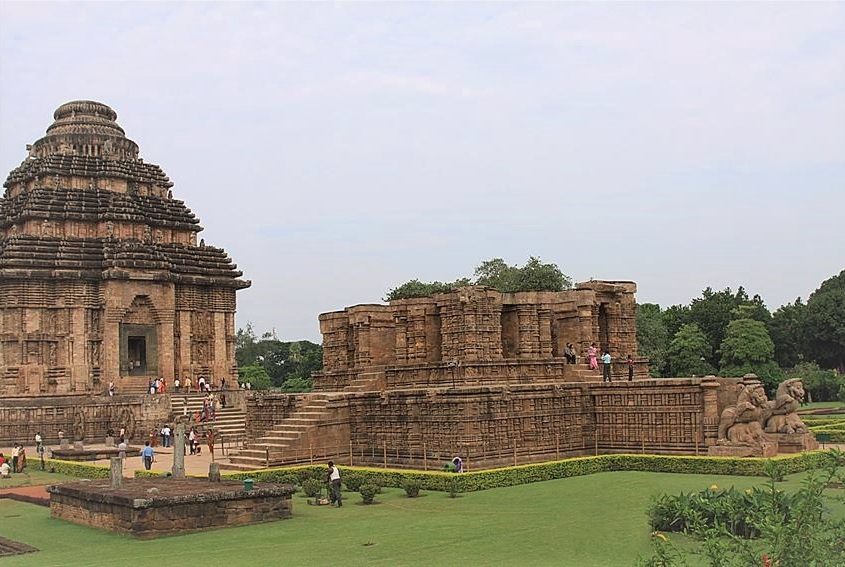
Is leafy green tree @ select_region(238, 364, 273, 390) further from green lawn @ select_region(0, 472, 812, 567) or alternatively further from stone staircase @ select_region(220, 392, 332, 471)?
green lawn @ select_region(0, 472, 812, 567)

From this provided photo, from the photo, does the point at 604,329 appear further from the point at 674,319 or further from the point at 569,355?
the point at 674,319

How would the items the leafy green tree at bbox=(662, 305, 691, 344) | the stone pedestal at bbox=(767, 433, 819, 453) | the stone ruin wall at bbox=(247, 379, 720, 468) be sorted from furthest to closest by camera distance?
the leafy green tree at bbox=(662, 305, 691, 344) → the stone ruin wall at bbox=(247, 379, 720, 468) → the stone pedestal at bbox=(767, 433, 819, 453)

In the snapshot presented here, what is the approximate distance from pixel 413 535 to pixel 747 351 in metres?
40.5

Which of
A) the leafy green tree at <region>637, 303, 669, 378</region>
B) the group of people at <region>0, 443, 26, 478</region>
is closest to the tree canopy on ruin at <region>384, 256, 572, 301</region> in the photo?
the leafy green tree at <region>637, 303, 669, 378</region>

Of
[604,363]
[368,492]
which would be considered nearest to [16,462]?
[368,492]

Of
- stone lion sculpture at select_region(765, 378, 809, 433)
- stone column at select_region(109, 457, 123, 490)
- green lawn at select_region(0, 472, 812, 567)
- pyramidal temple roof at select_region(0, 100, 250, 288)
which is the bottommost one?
green lawn at select_region(0, 472, 812, 567)

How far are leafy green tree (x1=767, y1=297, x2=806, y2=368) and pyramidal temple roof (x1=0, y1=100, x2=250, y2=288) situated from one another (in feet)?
119

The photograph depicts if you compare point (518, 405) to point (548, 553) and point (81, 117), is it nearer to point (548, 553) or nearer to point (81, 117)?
point (548, 553)

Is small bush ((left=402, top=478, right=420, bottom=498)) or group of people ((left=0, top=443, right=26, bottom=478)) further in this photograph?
group of people ((left=0, top=443, right=26, bottom=478))

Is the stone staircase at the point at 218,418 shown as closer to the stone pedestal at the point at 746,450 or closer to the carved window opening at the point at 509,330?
the carved window opening at the point at 509,330

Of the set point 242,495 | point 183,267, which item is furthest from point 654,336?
point 242,495

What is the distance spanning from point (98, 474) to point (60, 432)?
1068 cm

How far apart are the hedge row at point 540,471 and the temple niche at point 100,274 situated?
56.6 feet

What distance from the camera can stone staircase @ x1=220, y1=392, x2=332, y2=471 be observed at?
72.0 ft
